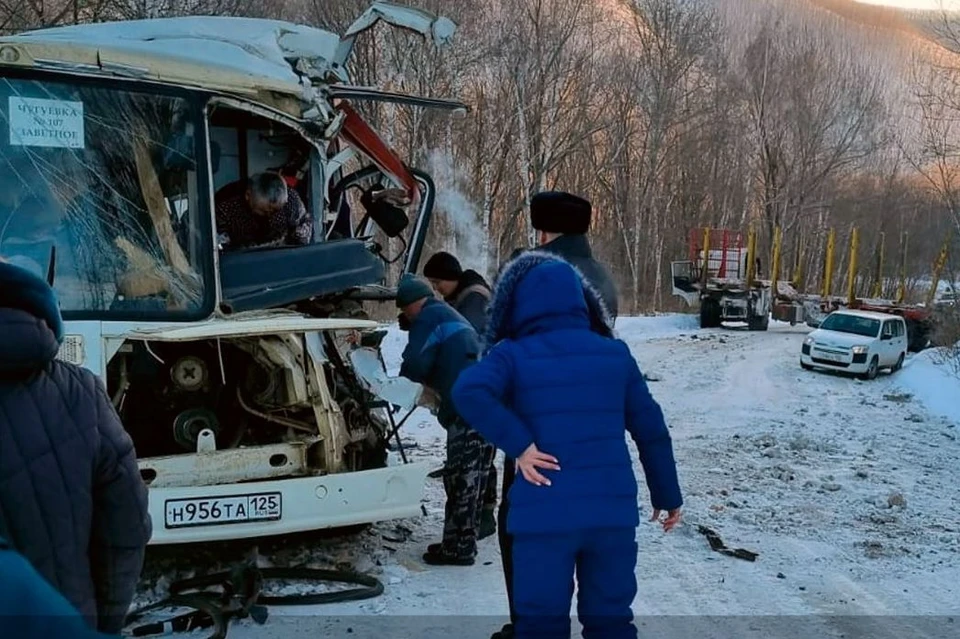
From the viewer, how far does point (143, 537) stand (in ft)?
8.55

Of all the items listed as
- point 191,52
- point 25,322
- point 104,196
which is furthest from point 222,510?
point 25,322

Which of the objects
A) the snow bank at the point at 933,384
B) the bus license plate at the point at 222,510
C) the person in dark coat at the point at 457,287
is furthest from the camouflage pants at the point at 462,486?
the snow bank at the point at 933,384

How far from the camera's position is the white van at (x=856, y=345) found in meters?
19.3

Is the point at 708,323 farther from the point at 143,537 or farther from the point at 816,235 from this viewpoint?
the point at 143,537

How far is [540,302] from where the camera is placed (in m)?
3.46

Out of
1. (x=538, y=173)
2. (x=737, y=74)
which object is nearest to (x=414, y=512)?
(x=538, y=173)

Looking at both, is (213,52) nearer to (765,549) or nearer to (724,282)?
(765,549)

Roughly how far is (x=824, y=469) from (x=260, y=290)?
6.23 metres

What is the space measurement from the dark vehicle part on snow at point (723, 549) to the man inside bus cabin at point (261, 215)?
138 inches

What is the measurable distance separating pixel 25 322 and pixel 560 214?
2574mm

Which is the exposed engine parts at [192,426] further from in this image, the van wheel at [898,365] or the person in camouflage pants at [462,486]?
the van wheel at [898,365]

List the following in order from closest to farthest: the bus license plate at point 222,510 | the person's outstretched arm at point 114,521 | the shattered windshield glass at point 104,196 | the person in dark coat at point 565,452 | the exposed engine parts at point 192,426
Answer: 1. the person's outstretched arm at point 114,521
2. the person in dark coat at point 565,452
3. the bus license plate at point 222,510
4. the shattered windshield glass at point 104,196
5. the exposed engine parts at point 192,426

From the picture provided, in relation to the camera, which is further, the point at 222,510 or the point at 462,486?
the point at 462,486

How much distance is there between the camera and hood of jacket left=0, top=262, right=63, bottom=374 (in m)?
2.19
